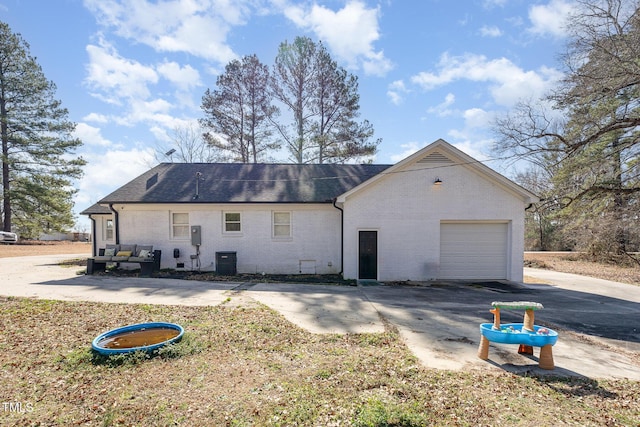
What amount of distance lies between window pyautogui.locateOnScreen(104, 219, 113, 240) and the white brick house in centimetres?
5

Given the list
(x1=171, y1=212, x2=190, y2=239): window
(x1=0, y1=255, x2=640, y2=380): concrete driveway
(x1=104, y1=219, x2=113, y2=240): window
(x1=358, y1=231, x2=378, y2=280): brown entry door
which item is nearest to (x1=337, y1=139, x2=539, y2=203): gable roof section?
(x1=358, y1=231, x2=378, y2=280): brown entry door

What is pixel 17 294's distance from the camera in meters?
7.82

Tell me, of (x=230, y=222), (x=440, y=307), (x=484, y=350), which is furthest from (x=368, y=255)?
(x=484, y=350)

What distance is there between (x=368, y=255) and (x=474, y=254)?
3.89 m

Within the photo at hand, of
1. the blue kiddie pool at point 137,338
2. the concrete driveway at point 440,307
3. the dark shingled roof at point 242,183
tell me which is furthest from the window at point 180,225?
the blue kiddie pool at point 137,338

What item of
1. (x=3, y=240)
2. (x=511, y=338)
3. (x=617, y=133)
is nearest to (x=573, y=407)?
(x=511, y=338)

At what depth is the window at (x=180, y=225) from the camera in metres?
12.2

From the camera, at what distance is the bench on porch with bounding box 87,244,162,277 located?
11.0 meters

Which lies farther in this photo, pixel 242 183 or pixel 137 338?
pixel 242 183

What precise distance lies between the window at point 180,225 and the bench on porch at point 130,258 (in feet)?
3.18

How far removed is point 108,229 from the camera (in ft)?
45.5

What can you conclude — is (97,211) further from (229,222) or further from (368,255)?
(368,255)

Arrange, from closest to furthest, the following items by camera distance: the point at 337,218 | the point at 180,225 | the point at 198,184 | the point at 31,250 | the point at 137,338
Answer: the point at 137,338
the point at 337,218
the point at 180,225
the point at 198,184
the point at 31,250

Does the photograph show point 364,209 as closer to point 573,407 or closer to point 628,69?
point 573,407
